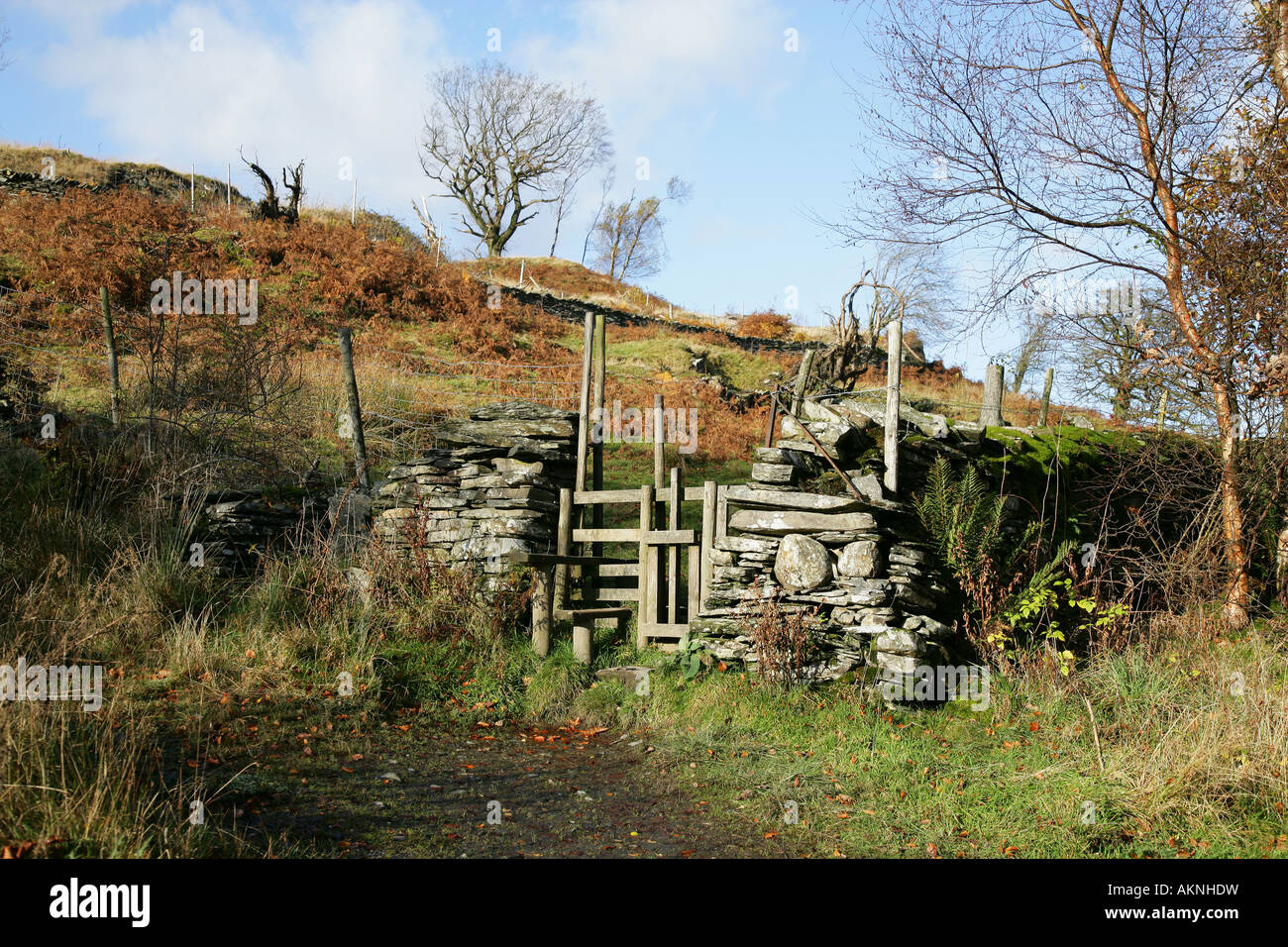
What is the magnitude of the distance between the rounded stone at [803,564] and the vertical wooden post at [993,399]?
Answer: 4387 mm

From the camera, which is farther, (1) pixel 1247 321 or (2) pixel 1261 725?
(1) pixel 1247 321

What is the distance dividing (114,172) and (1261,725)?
30.7 m

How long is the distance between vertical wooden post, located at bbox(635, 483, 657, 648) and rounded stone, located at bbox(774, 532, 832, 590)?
5.49ft

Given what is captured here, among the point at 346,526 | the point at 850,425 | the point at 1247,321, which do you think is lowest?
the point at 346,526

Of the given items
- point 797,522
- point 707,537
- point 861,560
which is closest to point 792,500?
point 797,522

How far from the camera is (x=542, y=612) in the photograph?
328 inches

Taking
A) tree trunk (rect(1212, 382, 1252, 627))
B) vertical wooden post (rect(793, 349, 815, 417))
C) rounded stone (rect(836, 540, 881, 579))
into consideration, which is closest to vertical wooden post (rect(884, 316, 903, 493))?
rounded stone (rect(836, 540, 881, 579))

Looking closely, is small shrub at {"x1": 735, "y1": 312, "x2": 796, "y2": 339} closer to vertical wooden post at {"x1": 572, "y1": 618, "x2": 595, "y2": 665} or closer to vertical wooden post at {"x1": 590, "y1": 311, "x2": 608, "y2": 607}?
vertical wooden post at {"x1": 590, "y1": 311, "x2": 608, "y2": 607}

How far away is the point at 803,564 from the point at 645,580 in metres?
2.00

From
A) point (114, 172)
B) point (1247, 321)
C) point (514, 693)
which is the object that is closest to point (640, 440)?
point (514, 693)

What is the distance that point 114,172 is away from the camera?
1032 inches

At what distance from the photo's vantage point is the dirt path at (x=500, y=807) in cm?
468

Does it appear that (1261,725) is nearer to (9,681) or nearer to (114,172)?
(9,681)

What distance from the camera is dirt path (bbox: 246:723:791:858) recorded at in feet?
15.4
